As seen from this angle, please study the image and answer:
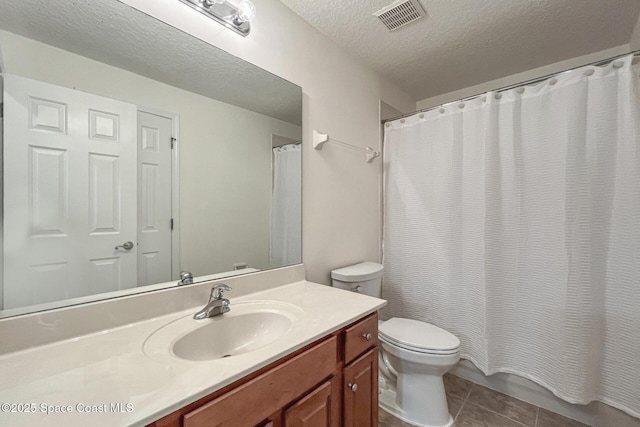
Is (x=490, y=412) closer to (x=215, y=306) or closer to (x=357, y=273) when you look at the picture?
(x=357, y=273)

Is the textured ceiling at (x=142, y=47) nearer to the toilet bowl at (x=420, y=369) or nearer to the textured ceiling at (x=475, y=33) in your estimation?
the textured ceiling at (x=475, y=33)

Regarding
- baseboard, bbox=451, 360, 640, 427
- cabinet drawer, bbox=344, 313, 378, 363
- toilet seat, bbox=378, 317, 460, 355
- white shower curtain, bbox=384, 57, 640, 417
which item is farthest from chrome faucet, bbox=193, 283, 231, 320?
baseboard, bbox=451, 360, 640, 427

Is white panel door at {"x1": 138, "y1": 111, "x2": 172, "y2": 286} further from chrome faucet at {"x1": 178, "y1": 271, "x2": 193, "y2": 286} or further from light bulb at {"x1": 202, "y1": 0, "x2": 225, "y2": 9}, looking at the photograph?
light bulb at {"x1": 202, "y1": 0, "x2": 225, "y2": 9}

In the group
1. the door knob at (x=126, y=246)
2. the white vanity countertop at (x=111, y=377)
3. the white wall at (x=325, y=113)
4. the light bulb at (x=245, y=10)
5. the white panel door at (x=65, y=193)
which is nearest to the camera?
the white vanity countertop at (x=111, y=377)

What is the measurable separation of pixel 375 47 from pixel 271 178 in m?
A: 1.22

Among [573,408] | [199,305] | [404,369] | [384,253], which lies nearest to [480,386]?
[573,408]

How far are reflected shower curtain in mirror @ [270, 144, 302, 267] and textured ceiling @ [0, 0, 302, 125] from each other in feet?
0.79

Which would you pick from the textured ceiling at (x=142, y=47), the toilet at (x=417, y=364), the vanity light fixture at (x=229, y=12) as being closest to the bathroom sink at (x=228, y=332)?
the toilet at (x=417, y=364)

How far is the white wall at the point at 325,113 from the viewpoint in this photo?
1.22 metres

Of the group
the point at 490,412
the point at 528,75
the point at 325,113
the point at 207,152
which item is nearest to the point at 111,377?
the point at 207,152

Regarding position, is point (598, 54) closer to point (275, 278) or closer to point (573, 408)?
point (573, 408)

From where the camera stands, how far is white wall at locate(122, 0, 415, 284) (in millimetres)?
1223

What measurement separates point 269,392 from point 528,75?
2804 mm

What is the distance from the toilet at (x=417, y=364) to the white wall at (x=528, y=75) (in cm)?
200
